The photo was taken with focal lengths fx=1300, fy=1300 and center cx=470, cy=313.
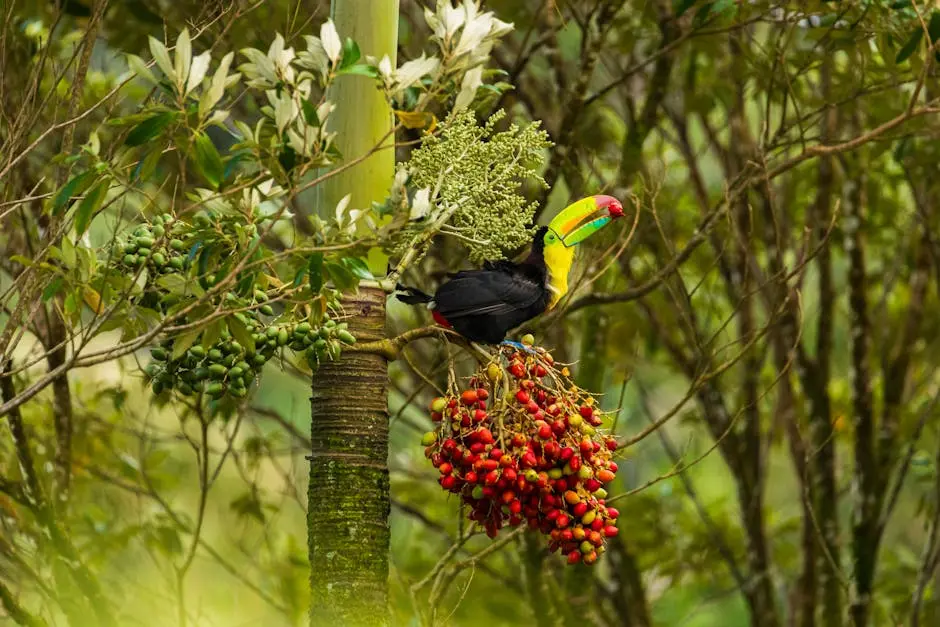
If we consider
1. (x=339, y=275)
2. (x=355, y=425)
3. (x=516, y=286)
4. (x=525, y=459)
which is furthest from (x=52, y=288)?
(x=516, y=286)

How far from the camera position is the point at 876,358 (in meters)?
7.47

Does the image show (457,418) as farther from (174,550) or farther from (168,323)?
(174,550)

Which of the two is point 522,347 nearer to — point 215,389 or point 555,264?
point 555,264

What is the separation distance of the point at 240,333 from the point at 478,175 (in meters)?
0.57

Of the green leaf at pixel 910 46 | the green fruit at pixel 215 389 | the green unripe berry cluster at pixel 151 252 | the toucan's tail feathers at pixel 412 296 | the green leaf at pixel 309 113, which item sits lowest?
the green fruit at pixel 215 389

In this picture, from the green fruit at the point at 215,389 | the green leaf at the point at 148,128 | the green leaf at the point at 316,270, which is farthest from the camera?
the green fruit at the point at 215,389

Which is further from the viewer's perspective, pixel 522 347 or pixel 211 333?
pixel 522 347

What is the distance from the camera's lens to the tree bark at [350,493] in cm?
255

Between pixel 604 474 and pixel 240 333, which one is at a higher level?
pixel 240 333

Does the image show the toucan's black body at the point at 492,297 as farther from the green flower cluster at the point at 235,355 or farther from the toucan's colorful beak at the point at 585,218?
the green flower cluster at the point at 235,355

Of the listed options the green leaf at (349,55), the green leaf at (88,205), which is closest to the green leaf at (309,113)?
the green leaf at (349,55)

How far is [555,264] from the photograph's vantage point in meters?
2.98

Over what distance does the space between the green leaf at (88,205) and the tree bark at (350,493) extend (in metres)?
0.63

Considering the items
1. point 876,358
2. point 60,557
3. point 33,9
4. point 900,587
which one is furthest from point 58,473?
point 876,358
